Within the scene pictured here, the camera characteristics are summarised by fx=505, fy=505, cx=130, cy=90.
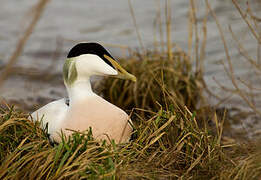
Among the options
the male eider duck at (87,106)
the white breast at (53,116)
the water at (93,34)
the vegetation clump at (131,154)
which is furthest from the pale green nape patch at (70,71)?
the water at (93,34)

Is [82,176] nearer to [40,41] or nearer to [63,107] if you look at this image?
[63,107]

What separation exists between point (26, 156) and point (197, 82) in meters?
3.06

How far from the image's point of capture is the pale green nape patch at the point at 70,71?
3.48 m

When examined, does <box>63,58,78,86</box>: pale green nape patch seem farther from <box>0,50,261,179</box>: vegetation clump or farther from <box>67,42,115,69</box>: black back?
<box>0,50,261,179</box>: vegetation clump

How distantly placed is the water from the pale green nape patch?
2.48 m

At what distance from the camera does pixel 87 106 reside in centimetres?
348

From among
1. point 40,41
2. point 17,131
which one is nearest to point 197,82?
point 17,131

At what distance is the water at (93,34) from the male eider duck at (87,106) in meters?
2.50

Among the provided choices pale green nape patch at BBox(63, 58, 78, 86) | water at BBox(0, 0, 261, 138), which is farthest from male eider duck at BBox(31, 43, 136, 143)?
water at BBox(0, 0, 261, 138)

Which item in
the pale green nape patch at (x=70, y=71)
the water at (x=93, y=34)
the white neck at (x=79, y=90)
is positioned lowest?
the water at (x=93, y=34)

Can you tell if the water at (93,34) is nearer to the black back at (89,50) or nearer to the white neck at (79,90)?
the white neck at (79,90)

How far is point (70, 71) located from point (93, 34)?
5594 millimetres

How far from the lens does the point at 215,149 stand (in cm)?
337

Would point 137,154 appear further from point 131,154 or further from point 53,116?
point 53,116
